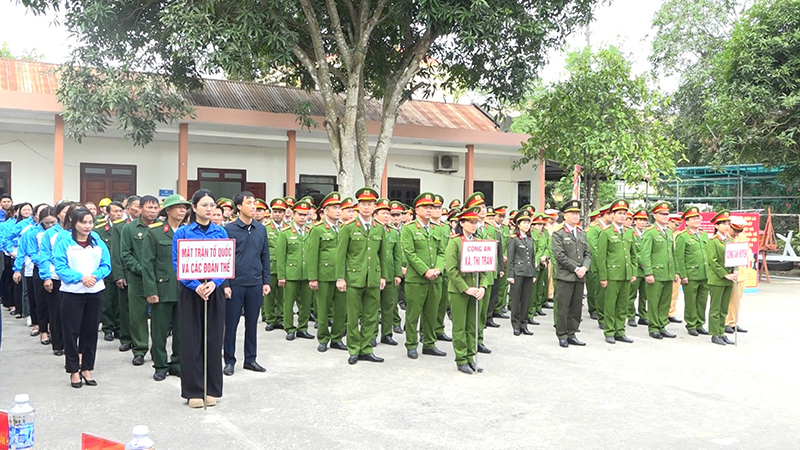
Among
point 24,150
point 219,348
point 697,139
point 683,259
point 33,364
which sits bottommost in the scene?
point 33,364

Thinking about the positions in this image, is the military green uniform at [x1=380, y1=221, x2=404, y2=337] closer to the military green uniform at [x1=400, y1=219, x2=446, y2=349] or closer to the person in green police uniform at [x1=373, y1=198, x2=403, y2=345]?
the person in green police uniform at [x1=373, y1=198, x2=403, y2=345]

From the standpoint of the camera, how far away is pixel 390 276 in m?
8.75

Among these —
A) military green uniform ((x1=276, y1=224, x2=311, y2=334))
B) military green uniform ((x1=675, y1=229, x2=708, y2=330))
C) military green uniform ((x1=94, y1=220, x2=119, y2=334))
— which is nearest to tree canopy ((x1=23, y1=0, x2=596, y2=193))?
military green uniform ((x1=276, y1=224, x2=311, y2=334))

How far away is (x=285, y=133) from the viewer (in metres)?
18.3

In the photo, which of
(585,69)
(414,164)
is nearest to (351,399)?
(585,69)

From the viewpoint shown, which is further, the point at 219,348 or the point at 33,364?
the point at 33,364

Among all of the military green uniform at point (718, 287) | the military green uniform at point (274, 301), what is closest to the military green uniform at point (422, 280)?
the military green uniform at point (274, 301)

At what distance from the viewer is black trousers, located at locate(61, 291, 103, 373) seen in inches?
247

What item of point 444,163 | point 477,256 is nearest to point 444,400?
point 477,256

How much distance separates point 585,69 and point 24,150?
14.7 metres

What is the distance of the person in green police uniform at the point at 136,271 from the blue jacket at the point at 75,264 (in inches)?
33.4

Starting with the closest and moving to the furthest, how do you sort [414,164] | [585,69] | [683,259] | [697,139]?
[683,259] < [585,69] < [414,164] < [697,139]

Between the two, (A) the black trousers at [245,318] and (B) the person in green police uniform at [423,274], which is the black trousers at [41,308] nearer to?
(A) the black trousers at [245,318]

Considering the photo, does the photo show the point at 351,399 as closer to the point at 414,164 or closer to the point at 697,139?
the point at 414,164
